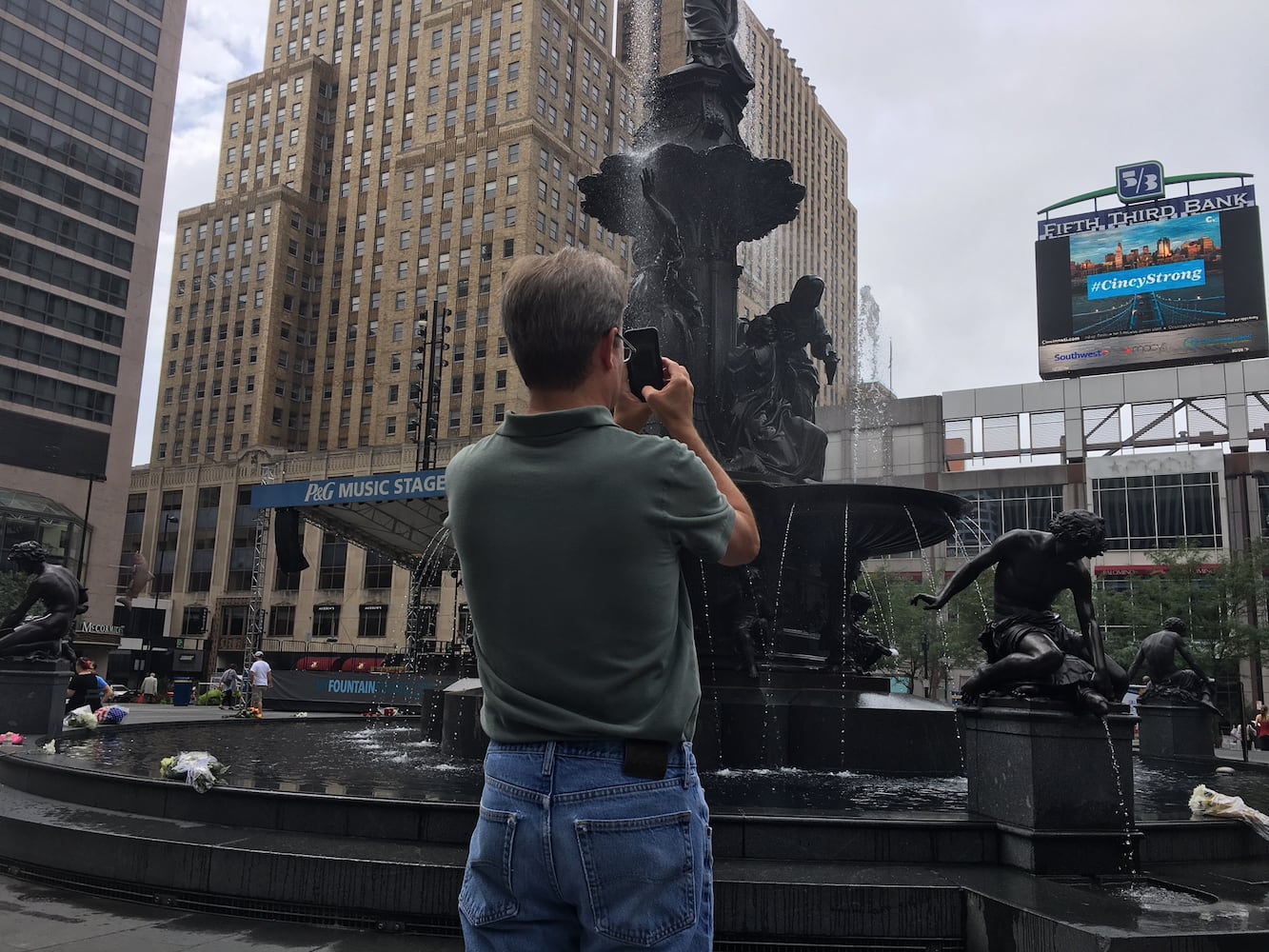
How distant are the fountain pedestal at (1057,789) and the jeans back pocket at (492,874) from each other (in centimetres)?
490

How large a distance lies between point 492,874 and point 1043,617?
6341 mm

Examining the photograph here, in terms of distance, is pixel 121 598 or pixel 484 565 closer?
pixel 484 565

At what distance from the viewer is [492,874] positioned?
2.10 m

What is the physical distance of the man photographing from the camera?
2018 millimetres

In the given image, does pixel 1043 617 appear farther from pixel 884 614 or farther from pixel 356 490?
pixel 884 614

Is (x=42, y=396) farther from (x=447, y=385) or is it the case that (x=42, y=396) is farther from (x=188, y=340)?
(x=188, y=340)

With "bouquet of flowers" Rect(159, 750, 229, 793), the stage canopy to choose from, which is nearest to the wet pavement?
"bouquet of flowers" Rect(159, 750, 229, 793)

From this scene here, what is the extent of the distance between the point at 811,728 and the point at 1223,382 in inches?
2305

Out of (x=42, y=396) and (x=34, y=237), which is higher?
(x=34, y=237)

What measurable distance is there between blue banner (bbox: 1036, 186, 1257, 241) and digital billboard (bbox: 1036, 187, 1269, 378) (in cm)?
5

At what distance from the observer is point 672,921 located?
1.99 meters

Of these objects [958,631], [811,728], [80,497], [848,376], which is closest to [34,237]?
[80,497]

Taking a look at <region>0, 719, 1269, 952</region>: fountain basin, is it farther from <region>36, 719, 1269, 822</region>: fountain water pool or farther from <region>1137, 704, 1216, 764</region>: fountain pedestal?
<region>1137, 704, 1216, 764</region>: fountain pedestal

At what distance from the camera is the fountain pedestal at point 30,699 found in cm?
1258
